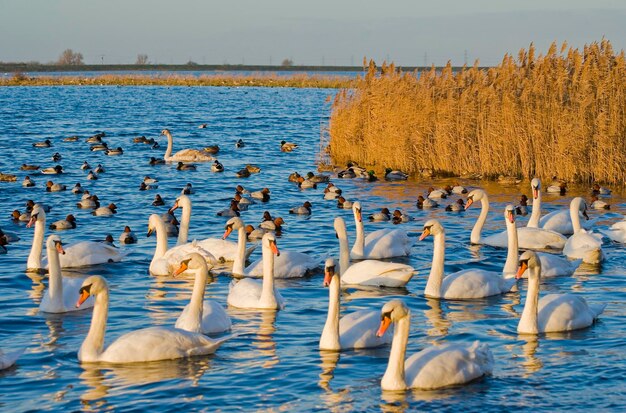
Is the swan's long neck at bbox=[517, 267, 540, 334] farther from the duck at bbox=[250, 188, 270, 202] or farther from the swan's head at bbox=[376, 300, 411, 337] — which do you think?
the duck at bbox=[250, 188, 270, 202]

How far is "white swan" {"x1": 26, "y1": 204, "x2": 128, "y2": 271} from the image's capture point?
16719 millimetres

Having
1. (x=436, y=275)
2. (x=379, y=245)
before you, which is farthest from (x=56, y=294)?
(x=379, y=245)

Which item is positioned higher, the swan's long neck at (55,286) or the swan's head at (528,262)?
the swan's head at (528,262)

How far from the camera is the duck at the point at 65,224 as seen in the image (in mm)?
21156

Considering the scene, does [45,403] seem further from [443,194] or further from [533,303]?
[443,194]

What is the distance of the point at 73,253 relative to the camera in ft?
56.3

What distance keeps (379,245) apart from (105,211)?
8.08 meters

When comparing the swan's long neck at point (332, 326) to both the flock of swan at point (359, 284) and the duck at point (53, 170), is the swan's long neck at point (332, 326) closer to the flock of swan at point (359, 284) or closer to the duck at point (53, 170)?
the flock of swan at point (359, 284)

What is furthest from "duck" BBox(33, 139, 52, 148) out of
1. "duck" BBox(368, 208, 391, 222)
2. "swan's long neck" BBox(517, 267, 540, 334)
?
"swan's long neck" BBox(517, 267, 540, 334)

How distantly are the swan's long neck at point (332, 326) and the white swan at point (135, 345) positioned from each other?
127 centimetres

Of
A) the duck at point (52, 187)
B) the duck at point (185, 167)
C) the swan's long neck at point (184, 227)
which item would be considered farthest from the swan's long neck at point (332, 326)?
the duck at point (185, 167)

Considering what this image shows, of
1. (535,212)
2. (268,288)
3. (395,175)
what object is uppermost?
(535,212)

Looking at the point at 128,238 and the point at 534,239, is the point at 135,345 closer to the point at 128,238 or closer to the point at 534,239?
the point at 128,238

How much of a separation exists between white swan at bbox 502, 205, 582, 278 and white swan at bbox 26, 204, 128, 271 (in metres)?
6.40
